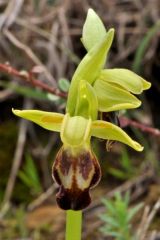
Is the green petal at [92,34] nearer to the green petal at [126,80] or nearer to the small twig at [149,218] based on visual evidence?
the green petal at [126,80]

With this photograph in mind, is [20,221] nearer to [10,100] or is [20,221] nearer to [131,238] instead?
[131,238]

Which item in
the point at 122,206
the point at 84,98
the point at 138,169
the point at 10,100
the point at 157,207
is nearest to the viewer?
the point at 84,98

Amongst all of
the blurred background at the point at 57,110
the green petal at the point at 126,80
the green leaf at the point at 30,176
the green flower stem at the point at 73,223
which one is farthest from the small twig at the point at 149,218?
the green petal at the point at 126,80

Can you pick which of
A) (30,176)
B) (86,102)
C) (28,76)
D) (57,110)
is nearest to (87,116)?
(86,102)

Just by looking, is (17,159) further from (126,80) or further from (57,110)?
(126,80)

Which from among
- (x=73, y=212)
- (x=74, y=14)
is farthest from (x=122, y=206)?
(x=74, y=14)

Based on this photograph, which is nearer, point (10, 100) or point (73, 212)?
point (73, 212)
